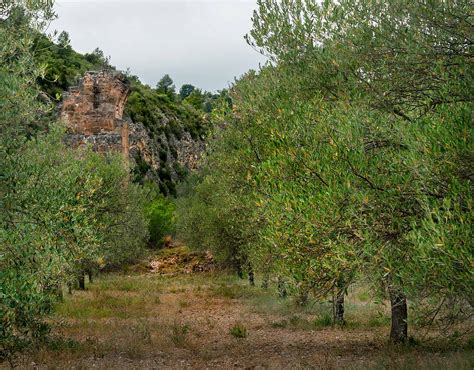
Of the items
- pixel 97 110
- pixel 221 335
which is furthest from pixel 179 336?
pixel 97 110

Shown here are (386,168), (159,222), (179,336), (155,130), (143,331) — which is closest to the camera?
(386,168)

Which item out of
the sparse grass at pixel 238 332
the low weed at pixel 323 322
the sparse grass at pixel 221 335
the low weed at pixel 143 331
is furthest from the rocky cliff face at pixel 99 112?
the low weed at pixel 323 322

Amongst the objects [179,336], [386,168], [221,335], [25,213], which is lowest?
[221,335]

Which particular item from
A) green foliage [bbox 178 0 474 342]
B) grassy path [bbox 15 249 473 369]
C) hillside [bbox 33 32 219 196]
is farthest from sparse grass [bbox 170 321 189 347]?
hillside [bbox 33 32 219 196]

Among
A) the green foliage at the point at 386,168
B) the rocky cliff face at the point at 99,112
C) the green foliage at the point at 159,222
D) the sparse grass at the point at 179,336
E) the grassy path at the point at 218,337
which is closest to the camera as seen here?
the green foliage at the point at 386,168

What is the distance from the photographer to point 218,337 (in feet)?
55.4

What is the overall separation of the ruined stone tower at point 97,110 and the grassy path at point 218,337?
15.9 m

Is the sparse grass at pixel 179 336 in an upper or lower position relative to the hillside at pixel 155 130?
lower

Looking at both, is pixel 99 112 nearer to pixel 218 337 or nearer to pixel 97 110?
pixel 97 110

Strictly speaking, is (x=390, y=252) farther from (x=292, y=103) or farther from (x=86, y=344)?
(x=86, y=344)

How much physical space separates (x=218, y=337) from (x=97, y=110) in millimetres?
30239

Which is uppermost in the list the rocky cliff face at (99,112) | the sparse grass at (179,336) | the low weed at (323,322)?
the rocky cliff face at (99,112)

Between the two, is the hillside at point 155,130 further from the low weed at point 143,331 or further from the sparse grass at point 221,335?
the low weed at point 143,331

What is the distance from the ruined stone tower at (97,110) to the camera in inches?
1594
